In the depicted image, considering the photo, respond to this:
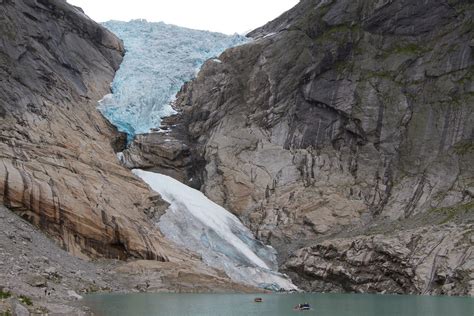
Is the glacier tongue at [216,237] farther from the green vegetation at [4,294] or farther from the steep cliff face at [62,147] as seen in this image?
the green vegetation at [4,294]

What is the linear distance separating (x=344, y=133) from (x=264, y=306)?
124 ft

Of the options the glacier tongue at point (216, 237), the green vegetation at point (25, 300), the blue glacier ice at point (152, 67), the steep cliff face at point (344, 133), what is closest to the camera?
the green vegetation at point (25, 300)

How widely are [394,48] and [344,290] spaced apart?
34252 millimetres

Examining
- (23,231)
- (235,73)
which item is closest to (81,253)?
(23,231)

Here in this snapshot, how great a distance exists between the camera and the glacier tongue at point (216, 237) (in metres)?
56.7

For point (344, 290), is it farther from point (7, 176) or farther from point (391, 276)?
point (7, 176)

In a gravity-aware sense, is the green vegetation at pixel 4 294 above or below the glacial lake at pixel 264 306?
above

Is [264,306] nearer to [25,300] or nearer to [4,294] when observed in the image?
[25,300]

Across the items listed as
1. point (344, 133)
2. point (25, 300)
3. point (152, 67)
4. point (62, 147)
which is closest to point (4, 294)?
point (25, 300)

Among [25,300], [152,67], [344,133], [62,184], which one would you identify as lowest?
[25,300]

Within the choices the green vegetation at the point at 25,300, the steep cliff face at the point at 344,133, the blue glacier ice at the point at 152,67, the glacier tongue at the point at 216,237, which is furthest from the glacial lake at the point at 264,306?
the blue glacier ice at the point at 152,67

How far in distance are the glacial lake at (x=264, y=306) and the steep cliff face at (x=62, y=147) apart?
1145cm

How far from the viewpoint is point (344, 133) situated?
239 feet

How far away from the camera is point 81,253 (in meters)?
50.7
